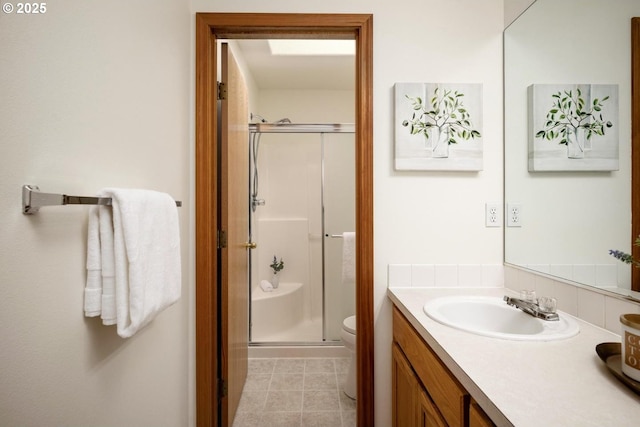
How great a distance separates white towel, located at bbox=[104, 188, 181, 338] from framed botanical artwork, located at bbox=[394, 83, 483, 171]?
3.44ft

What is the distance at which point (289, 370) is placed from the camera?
2.26 metres

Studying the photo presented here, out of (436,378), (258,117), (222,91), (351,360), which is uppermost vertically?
(258,117)

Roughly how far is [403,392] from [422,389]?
0.84 feet

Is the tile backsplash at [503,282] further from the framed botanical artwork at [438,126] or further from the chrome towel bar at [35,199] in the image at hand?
the chrome towel bar at [35,199]

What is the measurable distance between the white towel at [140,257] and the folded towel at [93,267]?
41 mm

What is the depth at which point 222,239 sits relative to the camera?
1505mm

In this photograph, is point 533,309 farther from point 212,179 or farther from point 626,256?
point 212,179

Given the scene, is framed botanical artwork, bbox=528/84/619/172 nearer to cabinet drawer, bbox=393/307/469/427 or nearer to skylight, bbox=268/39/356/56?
cabinet drawer, bbox=393/307/469/427

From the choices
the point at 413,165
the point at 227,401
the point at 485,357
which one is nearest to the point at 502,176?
the point at 413,165

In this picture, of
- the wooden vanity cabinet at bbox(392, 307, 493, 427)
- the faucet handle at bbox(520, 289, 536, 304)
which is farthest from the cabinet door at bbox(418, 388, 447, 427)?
the faucet handle at bbox(520, 289, 536, 304)

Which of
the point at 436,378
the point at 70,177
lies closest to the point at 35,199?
the point at 70,177

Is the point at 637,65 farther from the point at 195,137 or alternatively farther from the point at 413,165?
the point at 195,137

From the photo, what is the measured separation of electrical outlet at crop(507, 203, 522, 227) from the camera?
4.50ft

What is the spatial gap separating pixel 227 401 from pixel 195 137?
4.47ft
